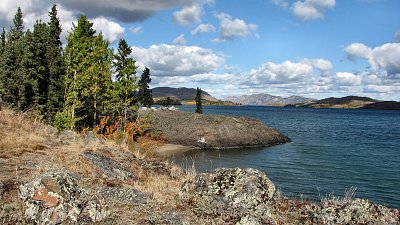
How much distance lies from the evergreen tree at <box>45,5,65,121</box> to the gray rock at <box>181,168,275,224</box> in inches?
1481

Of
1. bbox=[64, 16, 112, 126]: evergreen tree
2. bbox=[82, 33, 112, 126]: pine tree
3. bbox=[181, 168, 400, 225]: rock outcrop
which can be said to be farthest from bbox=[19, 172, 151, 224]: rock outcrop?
bbox=[82, 33, 112, 126]: pine tree

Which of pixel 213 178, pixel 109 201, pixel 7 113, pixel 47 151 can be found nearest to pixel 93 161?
pixel 47 151

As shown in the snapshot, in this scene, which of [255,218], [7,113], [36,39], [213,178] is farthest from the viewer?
[36,39]

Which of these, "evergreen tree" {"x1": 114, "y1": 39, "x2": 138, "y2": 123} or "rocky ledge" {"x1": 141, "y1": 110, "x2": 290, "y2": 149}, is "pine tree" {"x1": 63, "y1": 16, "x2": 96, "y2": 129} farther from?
"rocky ledge" {"x1": 141, "y1": 110, "x2": 290, "y2": 149}

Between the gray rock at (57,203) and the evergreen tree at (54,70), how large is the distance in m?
38.5

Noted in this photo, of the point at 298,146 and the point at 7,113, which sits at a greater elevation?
the point at 7,113

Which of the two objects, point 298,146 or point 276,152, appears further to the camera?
point 298,146

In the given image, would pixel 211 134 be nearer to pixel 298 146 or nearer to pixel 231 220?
pixel 298 146

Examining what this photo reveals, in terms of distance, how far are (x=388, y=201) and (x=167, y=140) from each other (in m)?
42.7

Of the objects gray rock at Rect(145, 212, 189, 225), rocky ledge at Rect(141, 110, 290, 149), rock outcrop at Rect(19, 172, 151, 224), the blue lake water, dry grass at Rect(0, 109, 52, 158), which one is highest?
dry grass at Rect(0, 109, 52, 158)

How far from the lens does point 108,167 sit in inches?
487

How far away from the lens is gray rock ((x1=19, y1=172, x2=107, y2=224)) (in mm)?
7000

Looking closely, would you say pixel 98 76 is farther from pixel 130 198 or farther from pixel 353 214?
pixel 353 214

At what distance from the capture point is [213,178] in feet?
34.0
